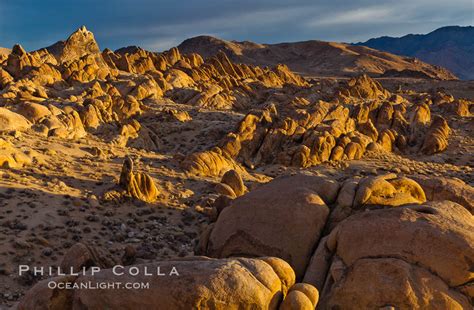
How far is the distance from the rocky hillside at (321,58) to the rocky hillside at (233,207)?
371 feet

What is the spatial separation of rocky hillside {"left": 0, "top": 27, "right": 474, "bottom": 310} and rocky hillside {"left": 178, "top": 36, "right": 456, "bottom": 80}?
113194 millimetres

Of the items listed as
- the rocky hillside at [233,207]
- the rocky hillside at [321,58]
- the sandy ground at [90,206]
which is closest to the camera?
the rocky hillside at [233,207]

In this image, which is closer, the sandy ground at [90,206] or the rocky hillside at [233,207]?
the rocky hillside at [233,207]

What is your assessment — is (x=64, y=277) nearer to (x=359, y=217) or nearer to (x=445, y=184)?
(x=359, y=217)

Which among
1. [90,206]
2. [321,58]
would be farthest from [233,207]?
[321,58]

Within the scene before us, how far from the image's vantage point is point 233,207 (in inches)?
604

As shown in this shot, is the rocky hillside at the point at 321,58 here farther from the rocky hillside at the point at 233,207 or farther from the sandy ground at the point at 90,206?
the sandy ground at the point at 90,206

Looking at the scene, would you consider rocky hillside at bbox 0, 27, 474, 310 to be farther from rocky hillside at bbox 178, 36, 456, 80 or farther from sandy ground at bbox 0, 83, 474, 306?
rocky hillside at bbox 178, 36, 456, 80

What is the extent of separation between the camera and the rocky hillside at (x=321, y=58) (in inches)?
6348

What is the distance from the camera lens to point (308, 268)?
12141 millimetres

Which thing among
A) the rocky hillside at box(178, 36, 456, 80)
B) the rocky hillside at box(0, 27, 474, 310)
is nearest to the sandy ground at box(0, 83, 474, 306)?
the rocky hillside at box(0, 27, 474, 310)

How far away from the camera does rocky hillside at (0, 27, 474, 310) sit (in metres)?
9.76

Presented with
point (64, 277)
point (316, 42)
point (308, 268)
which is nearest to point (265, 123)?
point (308, 268)

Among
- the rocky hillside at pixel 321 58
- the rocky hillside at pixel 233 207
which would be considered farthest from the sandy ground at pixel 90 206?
the rocky hillside at pixel 321 58
